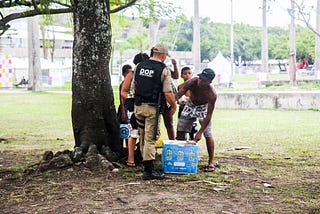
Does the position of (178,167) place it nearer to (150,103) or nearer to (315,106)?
(150,103)

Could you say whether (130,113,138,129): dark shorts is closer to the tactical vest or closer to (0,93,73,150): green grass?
the tactical vest

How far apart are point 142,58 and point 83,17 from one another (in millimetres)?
1006

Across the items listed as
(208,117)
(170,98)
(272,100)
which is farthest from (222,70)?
(170,98)

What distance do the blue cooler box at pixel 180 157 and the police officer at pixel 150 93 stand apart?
0.24m

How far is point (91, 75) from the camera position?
6938mm

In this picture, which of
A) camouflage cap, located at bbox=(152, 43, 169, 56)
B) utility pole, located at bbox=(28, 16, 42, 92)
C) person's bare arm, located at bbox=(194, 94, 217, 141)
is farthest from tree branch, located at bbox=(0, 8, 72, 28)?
utility pole, located at bbox=(28, 16, 42, 92)

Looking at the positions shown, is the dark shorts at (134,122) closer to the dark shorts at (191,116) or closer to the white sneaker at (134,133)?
the white sneaker at (134,133)

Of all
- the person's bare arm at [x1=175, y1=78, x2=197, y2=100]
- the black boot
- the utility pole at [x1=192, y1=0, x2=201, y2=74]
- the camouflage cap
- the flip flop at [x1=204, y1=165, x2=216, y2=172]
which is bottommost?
the flip flop at [x1=204, y1=165, x2=216, y2=172]

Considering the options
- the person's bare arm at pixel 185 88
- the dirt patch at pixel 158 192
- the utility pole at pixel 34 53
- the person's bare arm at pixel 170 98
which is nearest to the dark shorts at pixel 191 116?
the person's bare arm at pixel 185 88

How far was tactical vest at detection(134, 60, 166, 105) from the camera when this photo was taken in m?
6.03

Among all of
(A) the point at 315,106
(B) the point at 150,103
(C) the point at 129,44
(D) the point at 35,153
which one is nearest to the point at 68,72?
(C) the point at 129,44

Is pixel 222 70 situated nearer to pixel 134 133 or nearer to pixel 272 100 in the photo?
pixel 272 100

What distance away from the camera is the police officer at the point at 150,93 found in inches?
238

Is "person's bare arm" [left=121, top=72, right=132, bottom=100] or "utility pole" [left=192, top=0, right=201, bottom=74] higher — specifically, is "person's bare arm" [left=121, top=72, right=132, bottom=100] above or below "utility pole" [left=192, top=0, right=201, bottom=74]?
below
